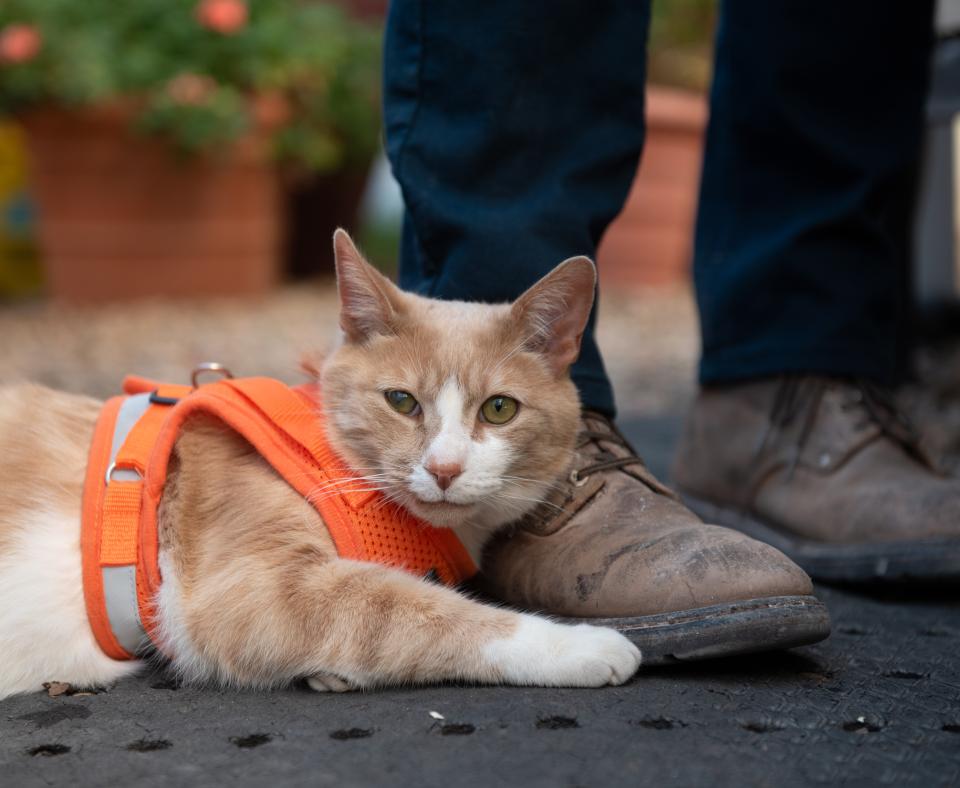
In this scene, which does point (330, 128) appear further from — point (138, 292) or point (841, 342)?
point (841, 342)

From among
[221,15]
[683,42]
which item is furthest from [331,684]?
[683,42]

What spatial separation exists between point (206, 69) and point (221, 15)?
0.30 meters

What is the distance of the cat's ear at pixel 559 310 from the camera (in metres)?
1.34

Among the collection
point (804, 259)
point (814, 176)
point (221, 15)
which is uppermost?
point (221, 15)

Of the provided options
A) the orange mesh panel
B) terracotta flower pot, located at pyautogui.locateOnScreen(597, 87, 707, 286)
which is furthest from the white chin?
terracotta flower pot, located at pyautogui.locateOnScreen(597, 87, 707, 286)

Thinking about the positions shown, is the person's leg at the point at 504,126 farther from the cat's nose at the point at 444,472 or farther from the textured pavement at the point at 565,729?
the textured pavement at the point at 565,729

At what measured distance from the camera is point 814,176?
1.89 meters

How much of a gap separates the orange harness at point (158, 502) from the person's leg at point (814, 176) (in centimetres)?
84

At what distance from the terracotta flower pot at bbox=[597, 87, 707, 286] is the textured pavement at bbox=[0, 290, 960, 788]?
420 centimetres

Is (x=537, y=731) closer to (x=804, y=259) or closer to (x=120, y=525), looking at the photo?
(x=120, y=525)

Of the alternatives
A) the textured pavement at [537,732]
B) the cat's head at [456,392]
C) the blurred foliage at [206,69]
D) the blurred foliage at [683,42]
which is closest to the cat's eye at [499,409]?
the cat's head at [456,392]

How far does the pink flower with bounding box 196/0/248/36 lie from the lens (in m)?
4.58

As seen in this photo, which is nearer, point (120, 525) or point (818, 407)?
point (120, 525)

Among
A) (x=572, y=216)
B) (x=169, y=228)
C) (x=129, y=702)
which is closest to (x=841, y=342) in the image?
(x=572, y=216)
